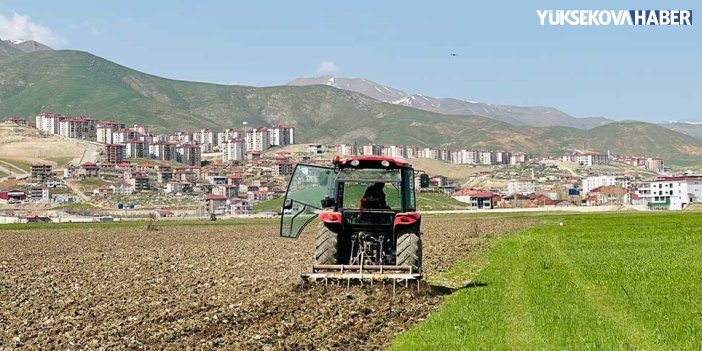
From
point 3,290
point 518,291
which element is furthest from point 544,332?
point 3,290

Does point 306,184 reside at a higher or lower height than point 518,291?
higher

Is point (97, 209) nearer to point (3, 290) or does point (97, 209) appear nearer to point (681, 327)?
point (3, 290)

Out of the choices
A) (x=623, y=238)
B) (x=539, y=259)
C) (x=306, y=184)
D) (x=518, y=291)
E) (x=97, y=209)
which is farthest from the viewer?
(x=97, y=209)

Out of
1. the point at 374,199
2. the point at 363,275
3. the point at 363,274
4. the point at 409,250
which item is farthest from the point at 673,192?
the point at 363,275

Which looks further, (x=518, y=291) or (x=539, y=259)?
(x=539, y=259)

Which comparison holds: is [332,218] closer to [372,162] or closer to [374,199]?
[374,199]

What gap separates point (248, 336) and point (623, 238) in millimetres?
29675

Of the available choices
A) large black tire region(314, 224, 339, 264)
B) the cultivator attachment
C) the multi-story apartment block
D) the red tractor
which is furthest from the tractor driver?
the multi-story apartment block

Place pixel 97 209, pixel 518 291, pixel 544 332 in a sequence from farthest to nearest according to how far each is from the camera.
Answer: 1. pixel 97 209
2. pixel 518 291
3. pixel 544 332

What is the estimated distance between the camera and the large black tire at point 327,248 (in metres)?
19.8

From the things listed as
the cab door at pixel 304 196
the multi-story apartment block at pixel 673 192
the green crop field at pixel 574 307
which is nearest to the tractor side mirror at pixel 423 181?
the cab door at pixel 304 196

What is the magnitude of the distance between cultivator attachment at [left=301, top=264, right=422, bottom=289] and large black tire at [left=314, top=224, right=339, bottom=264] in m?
0.31

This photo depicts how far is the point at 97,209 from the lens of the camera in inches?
7293

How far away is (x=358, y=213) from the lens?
66.8ft
